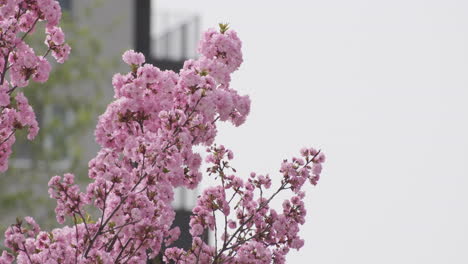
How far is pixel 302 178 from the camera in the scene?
10477 mm

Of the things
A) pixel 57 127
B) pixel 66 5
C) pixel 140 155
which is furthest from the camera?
pixel 66 5

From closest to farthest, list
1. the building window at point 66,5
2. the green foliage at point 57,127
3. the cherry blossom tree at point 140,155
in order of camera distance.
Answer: the cherry blossom tree at point 140,155 → the green foliage at point 57,127 → the building window at point 66,5

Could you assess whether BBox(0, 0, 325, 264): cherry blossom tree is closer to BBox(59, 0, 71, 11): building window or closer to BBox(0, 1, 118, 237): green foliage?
BBox(0, 1, 118, 237): green foliage

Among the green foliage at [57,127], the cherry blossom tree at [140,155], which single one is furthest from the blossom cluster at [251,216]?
the green foliage at [57,127]

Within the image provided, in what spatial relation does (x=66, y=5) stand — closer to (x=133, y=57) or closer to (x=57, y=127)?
(x=57, y=127)

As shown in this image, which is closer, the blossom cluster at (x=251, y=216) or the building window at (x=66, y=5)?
the blossom cluster at (x=251, y=216)

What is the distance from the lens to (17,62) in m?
9.36

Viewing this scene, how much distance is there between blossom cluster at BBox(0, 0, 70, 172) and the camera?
30.4 feet

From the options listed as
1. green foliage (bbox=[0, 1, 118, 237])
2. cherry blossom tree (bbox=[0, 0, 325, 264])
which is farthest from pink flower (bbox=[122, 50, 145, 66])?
green foliage (bbox=[0, 1, 118, 237])

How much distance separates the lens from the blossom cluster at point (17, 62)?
9266 mm

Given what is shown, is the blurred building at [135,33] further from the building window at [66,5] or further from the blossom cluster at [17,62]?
the blossom cluster at [17,62]

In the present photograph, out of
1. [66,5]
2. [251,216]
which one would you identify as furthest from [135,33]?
[251,216]

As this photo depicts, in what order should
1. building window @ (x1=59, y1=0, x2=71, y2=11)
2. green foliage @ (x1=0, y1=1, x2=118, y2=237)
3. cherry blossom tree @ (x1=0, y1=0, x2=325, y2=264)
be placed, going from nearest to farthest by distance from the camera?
1. cherry blossom tree @ (x1=0, y1=0, x2=325, y2=264)
2. green foliage @ (x1=0, y1=1, x2=118, y2=237)
3. building window @ (x1=59, y1=0, x2=71, y2=11)

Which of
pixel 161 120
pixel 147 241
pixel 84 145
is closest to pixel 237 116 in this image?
pixel 161 120
